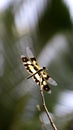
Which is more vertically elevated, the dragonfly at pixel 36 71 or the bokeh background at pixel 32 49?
the dragonfly at pixel 36 71

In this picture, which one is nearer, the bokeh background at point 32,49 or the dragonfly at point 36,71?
the dragonfly at point 36,71

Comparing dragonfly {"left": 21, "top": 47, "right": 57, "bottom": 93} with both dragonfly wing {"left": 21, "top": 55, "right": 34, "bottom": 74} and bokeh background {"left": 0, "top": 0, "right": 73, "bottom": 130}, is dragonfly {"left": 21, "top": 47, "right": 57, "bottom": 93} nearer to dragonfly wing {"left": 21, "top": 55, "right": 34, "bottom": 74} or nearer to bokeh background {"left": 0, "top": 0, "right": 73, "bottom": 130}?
dragonfly wing {"left": 21, "top": 55, "right": 34, "bottom": 74}

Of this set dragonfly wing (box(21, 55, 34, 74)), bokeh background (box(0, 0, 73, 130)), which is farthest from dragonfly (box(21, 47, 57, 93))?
bokeh background (box(0, 0, 73, 130))

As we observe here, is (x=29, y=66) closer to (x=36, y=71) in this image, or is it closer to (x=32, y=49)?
(x=36, y=71)

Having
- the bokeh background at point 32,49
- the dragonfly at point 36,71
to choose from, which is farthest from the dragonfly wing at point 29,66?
the bokeh background at point 32,49

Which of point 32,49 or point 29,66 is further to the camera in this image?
point 32,49

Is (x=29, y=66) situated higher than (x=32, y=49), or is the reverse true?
(x=29, y=66)

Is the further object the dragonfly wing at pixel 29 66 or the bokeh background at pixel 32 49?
the bokeh background at pixel 32 49

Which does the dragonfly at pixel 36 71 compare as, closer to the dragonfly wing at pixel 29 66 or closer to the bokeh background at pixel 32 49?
the dragonfly wing at pixel 29 66

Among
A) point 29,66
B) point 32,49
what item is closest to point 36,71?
point 29,66
